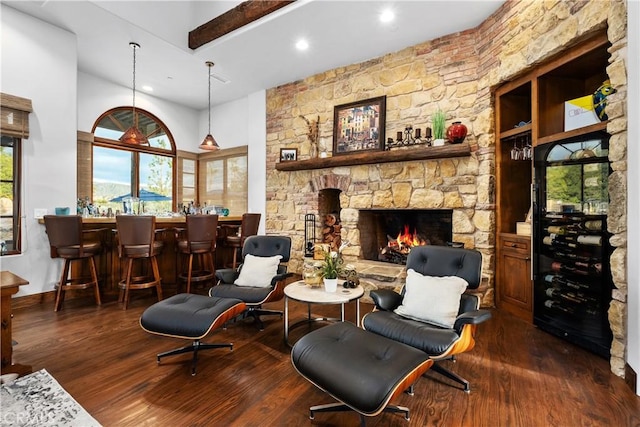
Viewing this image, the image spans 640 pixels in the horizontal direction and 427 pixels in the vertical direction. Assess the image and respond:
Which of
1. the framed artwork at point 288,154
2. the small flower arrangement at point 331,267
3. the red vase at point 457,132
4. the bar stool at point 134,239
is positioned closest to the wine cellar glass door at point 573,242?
the red vase at point 457,132

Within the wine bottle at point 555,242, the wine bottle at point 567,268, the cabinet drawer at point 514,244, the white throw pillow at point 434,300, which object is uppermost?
the wine bottle at point 555,242

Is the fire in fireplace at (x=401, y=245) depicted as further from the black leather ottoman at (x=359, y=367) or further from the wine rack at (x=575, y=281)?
the black leather ottoman at (x=359, y=367)

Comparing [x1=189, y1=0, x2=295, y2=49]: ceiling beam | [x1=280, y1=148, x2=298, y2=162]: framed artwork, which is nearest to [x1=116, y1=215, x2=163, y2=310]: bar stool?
[x1=280, y1=148, x2=298, y2=162]: framed artwork

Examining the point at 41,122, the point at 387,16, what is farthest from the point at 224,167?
the point at 387,16

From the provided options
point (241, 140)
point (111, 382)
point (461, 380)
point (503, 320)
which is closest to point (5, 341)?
point (111, 382)

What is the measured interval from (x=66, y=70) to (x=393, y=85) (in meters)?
4.30

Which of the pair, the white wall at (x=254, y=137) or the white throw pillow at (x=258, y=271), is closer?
the white throw pillow at (x=258, y=271)

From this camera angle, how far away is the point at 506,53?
323 cm

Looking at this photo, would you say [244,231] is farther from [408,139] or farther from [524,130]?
[524,130]

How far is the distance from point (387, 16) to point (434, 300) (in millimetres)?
3190

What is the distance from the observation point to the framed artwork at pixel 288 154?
5.23 metres

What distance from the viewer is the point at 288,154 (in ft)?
17.3

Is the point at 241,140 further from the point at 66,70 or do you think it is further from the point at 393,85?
the point at 393,85

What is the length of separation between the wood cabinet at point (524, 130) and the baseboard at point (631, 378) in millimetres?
1021
